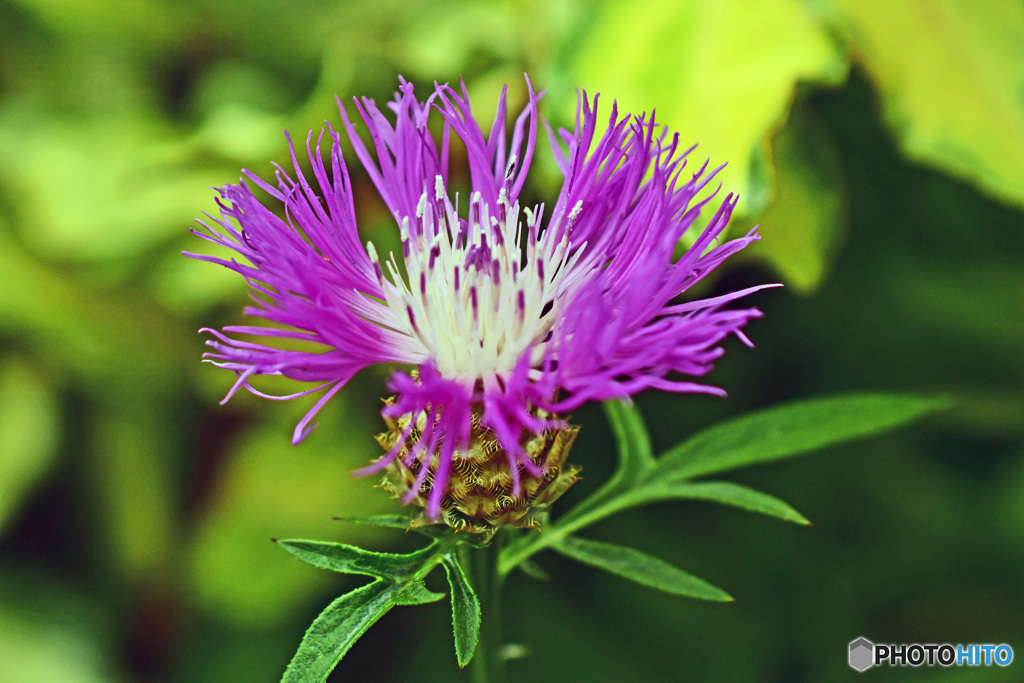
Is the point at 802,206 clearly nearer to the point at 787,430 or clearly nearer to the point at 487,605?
the point at 787,430

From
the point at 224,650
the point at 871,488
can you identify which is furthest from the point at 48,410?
the point at 871,488

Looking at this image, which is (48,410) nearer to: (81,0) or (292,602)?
(292,602)

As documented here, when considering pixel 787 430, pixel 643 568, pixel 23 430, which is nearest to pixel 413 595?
pixel 643 568

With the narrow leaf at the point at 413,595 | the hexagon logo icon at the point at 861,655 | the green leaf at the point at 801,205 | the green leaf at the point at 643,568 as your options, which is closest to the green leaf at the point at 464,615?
the narrow leaf at the point at 413,595

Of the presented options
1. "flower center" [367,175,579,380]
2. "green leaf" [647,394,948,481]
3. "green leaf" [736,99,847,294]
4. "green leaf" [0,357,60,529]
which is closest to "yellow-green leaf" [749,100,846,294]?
"green leaf" [736,99,847,294]

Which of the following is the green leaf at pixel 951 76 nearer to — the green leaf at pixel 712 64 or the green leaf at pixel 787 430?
the green leaf at pixel 712 64
